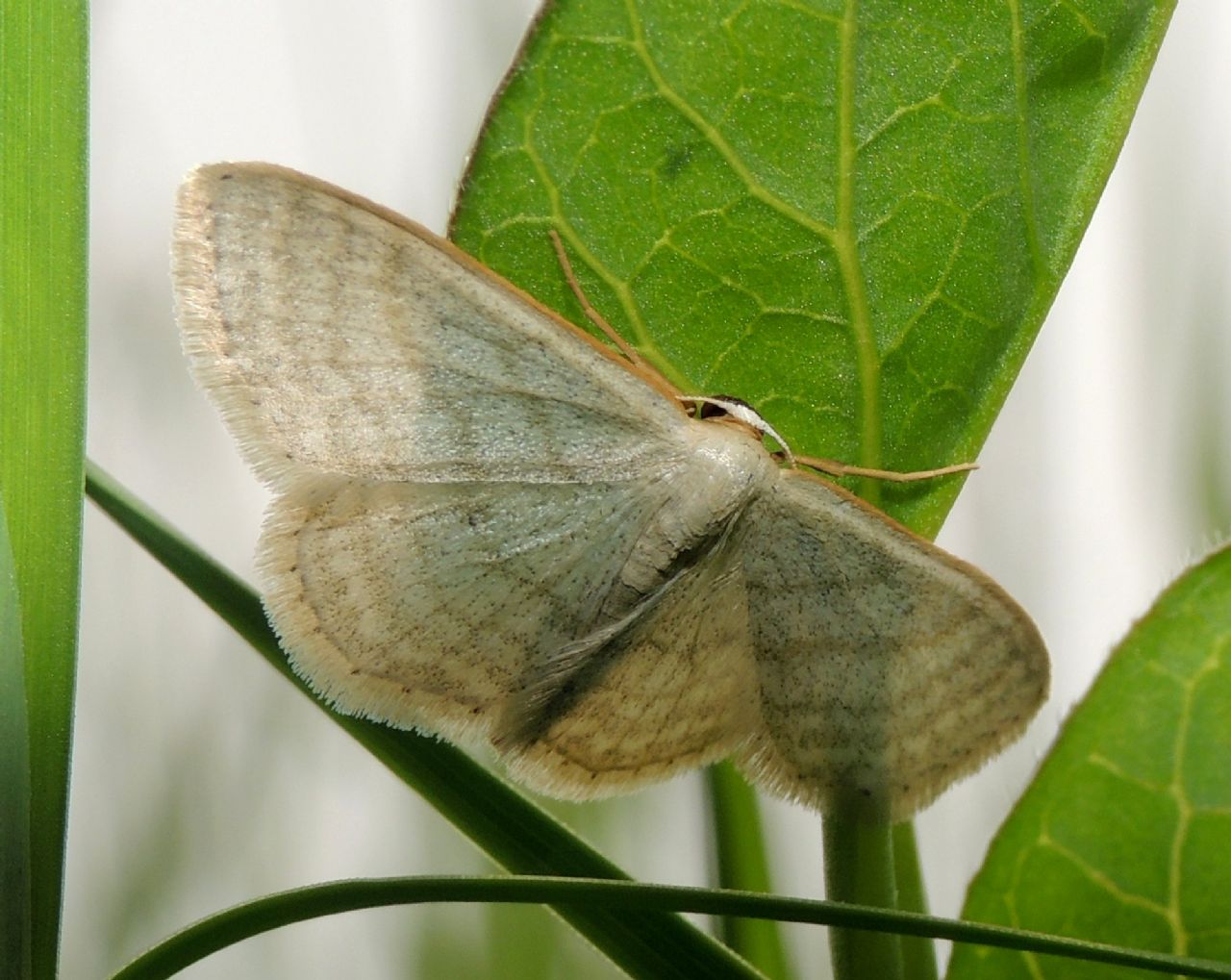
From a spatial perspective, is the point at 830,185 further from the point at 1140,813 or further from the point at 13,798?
the point at 13,798

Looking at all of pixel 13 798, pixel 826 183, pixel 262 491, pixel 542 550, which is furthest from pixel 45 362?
pixel 262 491

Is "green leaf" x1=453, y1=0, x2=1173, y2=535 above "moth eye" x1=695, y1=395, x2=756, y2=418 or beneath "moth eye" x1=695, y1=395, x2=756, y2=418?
above

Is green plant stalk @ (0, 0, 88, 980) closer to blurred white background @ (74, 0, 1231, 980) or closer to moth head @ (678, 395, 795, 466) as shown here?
moth head @ (678, 395, 795, 466)

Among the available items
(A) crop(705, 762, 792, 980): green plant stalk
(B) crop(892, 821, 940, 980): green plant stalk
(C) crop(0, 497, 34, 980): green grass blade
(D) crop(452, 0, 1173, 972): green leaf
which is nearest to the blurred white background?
(A) crop(705, 762, 792, 980): green plant stalk

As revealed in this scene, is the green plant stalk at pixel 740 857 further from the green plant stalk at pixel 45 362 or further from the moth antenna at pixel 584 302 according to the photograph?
the green plant stalk at pixel 45 362

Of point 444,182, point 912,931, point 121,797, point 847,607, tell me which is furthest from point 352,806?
point 912,931

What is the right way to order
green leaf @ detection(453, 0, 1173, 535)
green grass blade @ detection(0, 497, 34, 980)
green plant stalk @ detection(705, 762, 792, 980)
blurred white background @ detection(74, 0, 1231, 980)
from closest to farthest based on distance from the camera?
green grass blade @ detection(0, 497, 34, 980) → green leaf @ detection(453, 0, 1173, 535) → green plant stalk @ detection(705, 762, 792, 980) → blurred white background @ detection(74, 0, 1231, 980)

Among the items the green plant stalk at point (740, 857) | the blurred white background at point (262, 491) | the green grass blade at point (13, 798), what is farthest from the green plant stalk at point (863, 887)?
the blurred white background at point (262, 491)
